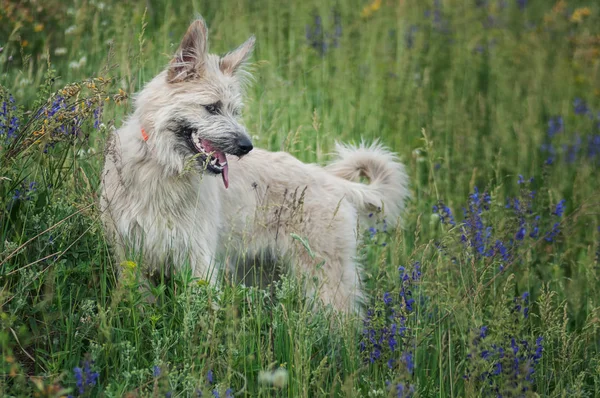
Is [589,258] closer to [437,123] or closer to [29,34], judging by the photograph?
[437,123]

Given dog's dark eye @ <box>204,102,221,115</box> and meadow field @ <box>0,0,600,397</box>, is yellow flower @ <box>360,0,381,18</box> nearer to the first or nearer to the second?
meadow field @ <box>0,0,600,397</box>

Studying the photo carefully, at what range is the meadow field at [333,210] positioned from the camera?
3014 mm

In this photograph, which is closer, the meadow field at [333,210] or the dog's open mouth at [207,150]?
the meadow field at [333,210]

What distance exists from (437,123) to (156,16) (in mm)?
2958

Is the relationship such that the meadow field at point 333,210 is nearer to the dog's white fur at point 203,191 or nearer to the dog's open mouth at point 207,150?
the dog's white fur at point 203,191

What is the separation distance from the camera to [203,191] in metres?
4.23

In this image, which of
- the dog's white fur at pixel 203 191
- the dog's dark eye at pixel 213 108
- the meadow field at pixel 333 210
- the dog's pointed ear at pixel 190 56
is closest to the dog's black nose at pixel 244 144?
the dog's white fur at pixel 203 191

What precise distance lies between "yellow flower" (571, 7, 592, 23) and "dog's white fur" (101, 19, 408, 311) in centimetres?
623

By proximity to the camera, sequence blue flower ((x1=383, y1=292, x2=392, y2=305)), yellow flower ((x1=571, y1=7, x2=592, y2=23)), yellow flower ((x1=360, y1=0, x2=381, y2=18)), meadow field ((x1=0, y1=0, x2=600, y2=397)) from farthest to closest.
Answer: yellow flower ((x1=571, y1=7, x2=592, y2=23))
yellow flower ((x1=360, y1=0, x2=381, y2=18))
blue flower ((x1=383, y1=292, x2=392, y2=305))
meadow field ((x1=0, y1=0, x2=600, y2=397))

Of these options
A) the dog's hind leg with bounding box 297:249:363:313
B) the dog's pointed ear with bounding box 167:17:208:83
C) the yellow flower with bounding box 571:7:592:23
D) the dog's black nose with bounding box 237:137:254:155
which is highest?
the yellow flower with bounding box 571:7:592:23

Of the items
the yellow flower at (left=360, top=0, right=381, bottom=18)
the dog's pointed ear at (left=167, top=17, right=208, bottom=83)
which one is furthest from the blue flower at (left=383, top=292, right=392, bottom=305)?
the yellow flower at (left=360, top=0, right=381, bottom=18)

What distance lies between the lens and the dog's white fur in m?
3.99

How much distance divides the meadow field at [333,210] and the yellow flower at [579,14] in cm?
4

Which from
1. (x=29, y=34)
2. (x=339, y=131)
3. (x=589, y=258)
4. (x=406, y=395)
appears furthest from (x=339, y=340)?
(x=29, y=34)
